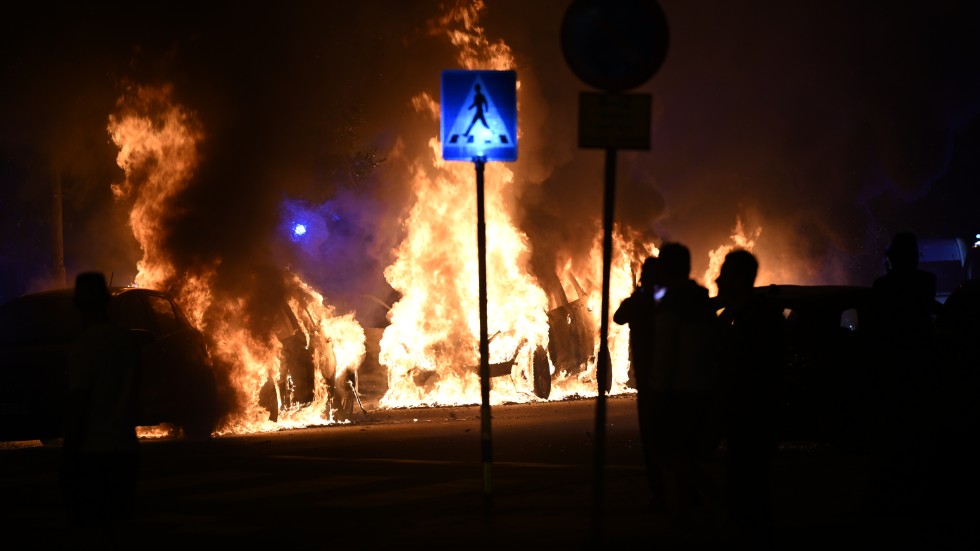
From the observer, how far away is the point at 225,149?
2128 cm

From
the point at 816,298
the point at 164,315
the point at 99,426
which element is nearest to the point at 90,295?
the point at 99,426

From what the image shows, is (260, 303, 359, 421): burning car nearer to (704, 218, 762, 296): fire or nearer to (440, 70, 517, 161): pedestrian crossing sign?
(440, 70, 517, 161): pedestrian crossing sign

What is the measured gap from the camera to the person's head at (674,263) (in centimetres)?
985

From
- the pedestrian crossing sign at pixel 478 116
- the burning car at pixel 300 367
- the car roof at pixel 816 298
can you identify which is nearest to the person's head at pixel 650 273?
the pedestrian crossing sign at pixel 478 116

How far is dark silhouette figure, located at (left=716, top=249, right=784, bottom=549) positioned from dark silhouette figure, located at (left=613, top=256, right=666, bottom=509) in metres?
1.98

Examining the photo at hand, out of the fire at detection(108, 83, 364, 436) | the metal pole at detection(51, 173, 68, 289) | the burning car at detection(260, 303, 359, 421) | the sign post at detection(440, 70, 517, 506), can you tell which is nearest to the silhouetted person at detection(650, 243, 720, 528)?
the sign post at detection(440, 70, 517, 506)

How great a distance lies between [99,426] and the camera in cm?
748

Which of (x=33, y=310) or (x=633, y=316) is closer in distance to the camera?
(x=633, y=316)

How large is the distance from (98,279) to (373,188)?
24.9 metres

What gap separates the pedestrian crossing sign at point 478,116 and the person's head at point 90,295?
13.0 feet

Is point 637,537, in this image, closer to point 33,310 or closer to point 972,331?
point 972,331

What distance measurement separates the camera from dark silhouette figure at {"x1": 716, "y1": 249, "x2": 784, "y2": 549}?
7887mm

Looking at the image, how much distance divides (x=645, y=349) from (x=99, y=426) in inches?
173

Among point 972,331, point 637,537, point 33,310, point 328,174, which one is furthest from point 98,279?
point 328,174
